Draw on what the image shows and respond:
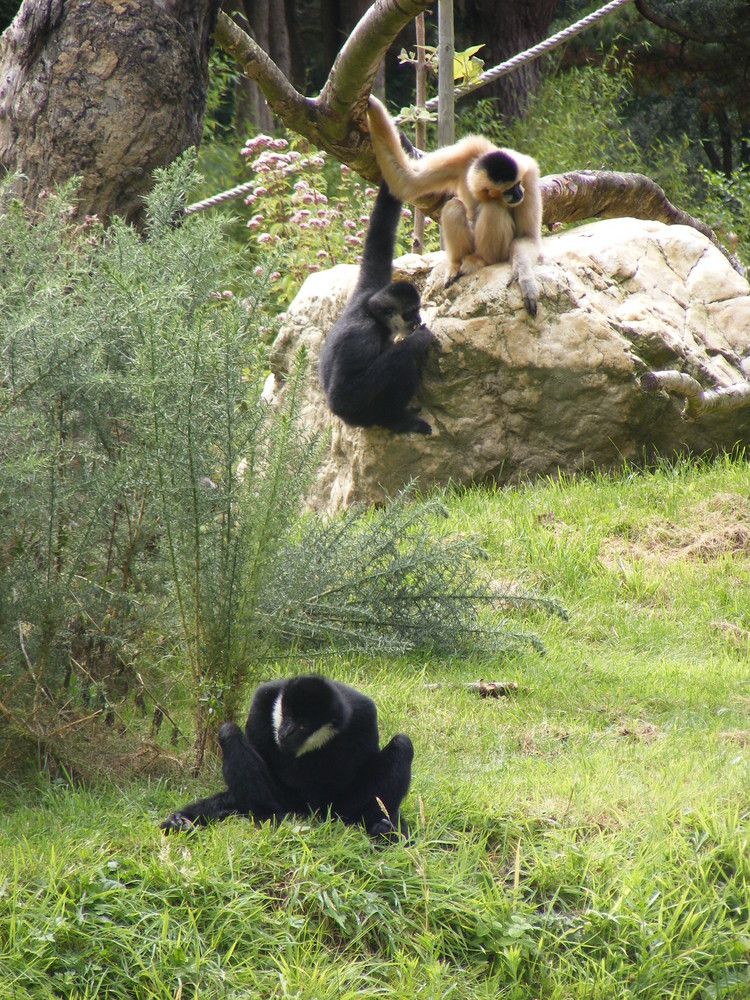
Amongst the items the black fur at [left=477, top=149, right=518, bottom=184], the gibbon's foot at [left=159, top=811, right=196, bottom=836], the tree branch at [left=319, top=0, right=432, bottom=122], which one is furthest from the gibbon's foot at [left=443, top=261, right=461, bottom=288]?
the gibbon's foot at [left=159, top=811, right=196, bottom=836]

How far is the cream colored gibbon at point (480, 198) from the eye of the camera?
24.3 feet

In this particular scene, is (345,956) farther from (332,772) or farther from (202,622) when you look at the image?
(202,622)

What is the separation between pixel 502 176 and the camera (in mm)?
7434

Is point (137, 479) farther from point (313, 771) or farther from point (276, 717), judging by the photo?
point (313, 771)

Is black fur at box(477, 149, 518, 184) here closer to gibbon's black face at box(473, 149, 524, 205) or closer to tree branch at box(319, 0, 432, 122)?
gibbon's black face at box(473, 149, 524, 205)

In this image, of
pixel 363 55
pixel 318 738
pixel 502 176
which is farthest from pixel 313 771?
pixel 502 176

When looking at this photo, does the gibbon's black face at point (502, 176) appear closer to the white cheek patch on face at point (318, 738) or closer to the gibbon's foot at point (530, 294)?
the gibbon's foot at point (530, 294)

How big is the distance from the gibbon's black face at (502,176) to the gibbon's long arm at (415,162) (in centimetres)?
Result: 44

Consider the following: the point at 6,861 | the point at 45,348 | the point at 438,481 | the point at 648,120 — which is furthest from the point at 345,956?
the point at 648,120

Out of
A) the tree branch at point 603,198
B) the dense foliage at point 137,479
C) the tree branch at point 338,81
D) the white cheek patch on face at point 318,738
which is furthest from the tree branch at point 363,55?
the white cheek patch on face at point 318,738

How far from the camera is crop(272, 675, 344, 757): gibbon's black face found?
331 centimetres

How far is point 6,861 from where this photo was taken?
3232 millimetres

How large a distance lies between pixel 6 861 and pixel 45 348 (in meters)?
1.80

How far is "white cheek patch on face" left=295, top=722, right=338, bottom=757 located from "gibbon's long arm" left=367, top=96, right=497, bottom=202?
4.72 m
